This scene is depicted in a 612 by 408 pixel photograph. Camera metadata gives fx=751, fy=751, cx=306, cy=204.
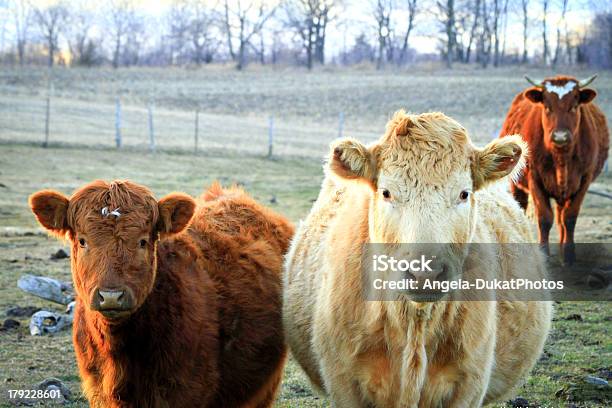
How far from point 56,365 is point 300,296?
2.76 metres

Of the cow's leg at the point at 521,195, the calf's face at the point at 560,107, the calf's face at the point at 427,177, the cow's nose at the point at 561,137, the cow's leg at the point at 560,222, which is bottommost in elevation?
the cow's leg at the point at 560,222

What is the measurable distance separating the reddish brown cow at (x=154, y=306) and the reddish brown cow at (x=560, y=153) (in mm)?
6558

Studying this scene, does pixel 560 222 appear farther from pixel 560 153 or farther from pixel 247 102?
pixel 247 102

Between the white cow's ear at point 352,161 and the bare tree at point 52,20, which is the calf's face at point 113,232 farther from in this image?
the bare tree at point 52,20

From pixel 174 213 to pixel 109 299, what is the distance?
0.82 metres

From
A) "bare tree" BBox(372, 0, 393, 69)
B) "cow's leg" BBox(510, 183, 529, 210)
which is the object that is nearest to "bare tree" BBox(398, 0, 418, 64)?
"bare tree" BBox(372, 0, 393, 69)

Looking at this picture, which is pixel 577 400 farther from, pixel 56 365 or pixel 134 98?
pixel 134 98

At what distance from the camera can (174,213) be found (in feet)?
15.7

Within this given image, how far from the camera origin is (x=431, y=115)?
423 centimetres

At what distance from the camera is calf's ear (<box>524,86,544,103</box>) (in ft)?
35.9

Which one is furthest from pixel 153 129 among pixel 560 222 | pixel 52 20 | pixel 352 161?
pixel 52 20

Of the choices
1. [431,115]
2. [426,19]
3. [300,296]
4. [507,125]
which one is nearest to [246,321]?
[300,296]

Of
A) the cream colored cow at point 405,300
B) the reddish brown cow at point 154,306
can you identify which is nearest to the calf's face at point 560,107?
the cream colored cow at point 405,300

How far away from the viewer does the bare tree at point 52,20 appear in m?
63.5
